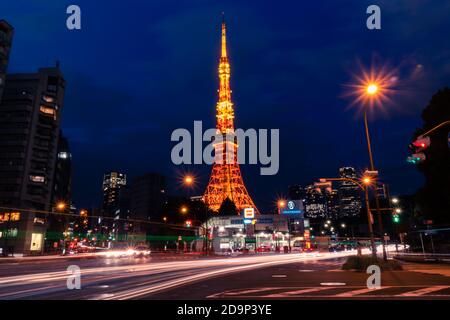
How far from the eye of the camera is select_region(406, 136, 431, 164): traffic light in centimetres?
1312

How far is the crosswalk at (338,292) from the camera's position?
480 inches

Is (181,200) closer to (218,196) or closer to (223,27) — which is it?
(218,196)

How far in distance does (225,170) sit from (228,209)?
10914 millimetres

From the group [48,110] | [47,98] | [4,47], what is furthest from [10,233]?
[4,47]

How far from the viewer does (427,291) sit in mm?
12922

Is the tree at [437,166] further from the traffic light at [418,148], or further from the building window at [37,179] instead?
the building window at [37,179]

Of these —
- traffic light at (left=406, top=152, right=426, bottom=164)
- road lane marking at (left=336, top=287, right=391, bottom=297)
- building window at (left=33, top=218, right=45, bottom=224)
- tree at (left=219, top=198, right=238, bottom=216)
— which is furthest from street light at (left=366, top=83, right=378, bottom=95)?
building window at (left=33, top=218, right=45, bottom=224)

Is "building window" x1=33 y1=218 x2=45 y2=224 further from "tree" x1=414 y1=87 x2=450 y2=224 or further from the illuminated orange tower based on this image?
"tree" x1=414 y1=87 x2=450 y2=224

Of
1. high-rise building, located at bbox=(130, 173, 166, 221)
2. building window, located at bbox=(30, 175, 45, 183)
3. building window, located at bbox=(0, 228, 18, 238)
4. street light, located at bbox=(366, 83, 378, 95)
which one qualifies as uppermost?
high-rise building, located at bbox=(130, 173, 166, 221)

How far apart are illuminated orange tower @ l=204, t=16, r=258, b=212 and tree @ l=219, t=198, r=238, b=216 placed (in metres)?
1.37

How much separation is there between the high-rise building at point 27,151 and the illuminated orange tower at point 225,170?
1464 inches

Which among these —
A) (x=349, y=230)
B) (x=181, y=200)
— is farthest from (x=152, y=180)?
(x=349, y=230)
